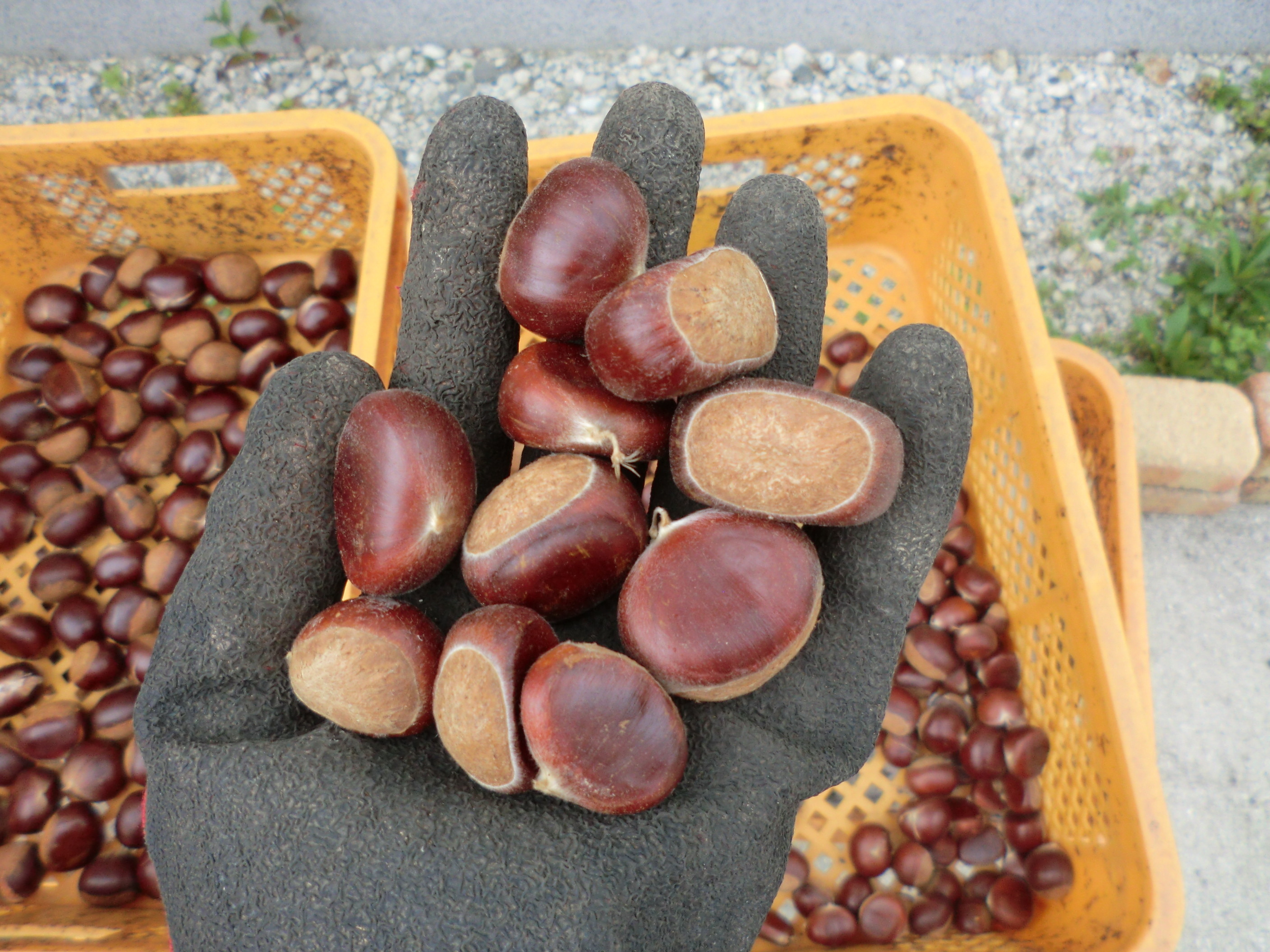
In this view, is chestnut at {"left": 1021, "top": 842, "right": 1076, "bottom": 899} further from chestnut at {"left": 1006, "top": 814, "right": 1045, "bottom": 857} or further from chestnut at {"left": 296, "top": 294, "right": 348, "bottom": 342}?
chestnut at {"left": 296, "top": 294, "right": 348, "bottom": 342}

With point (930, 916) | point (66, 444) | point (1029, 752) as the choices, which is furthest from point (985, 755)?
point (66, 444)

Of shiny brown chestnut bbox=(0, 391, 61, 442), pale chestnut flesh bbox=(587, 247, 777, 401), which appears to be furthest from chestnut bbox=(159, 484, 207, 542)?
pale chestnut flesh bbox=(587, 247, 777, 401)

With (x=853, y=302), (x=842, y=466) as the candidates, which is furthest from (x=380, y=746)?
(x=853, y=302)

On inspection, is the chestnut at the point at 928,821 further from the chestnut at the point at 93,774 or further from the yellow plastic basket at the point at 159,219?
the chestnut at the point at 93,774

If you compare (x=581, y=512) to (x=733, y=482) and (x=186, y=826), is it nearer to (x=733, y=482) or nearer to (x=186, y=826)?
(x=733, y=482)

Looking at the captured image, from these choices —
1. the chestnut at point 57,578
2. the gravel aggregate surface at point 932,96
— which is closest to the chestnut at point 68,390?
the chestnut at point 57,578

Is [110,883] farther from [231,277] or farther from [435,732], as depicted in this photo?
[231,277]
